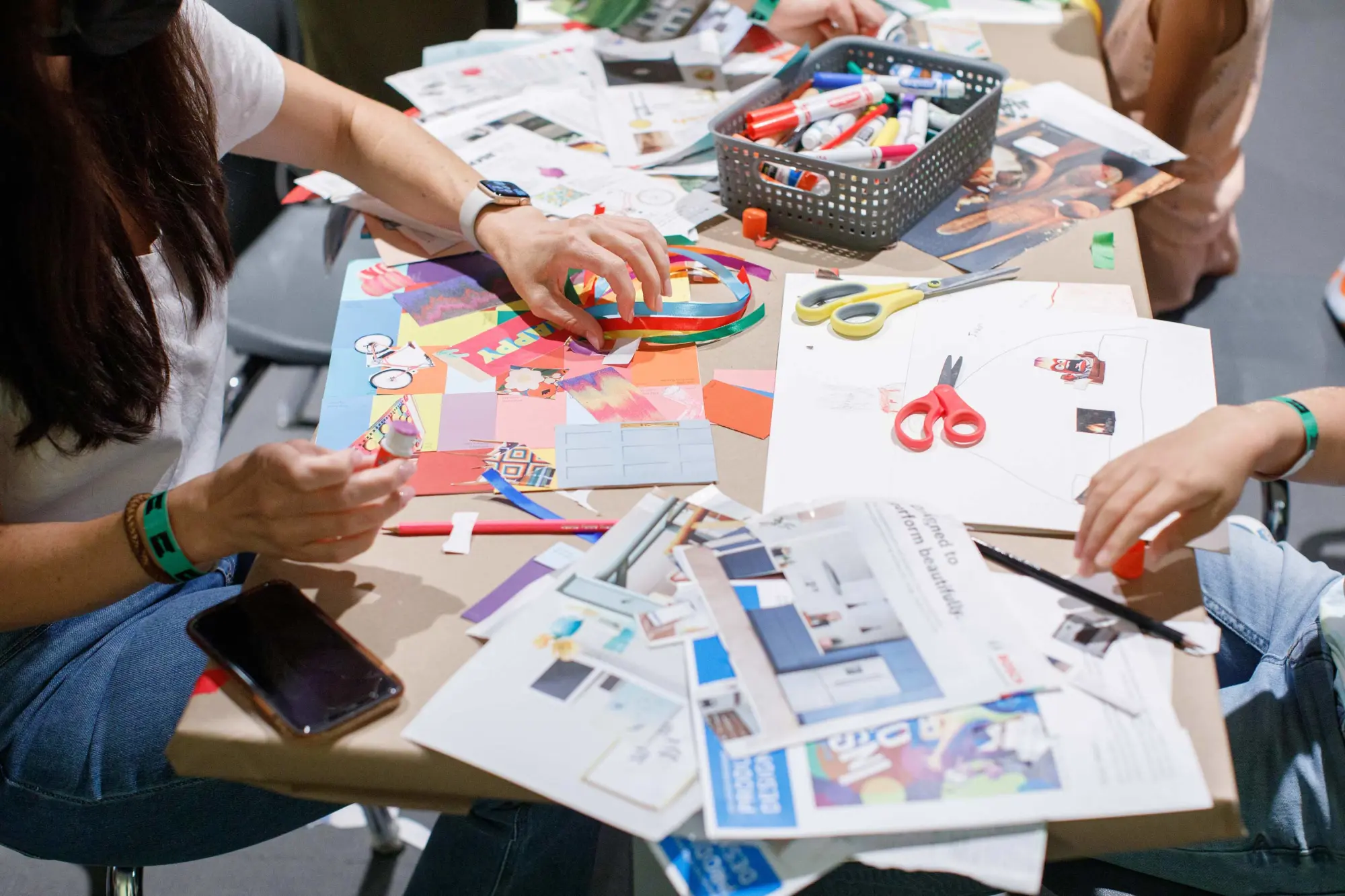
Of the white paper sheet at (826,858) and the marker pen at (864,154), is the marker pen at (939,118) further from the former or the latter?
the white paper sheet at (826,858)

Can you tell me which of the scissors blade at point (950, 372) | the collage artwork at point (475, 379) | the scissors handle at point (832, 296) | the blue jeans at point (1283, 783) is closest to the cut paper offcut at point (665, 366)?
the collage artwork at point (475, 379)

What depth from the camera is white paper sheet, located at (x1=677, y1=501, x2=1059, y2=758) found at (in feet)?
2.12

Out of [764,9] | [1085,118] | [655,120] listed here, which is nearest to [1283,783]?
[1085,118]

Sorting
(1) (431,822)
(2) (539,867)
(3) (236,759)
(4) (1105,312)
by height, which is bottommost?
(1) (431,822)

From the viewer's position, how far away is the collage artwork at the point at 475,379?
88 centimetres

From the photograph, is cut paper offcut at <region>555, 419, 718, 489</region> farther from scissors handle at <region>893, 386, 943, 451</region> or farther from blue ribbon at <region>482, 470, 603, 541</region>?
scissors handle at <region>893, 386, 943, 451</region>

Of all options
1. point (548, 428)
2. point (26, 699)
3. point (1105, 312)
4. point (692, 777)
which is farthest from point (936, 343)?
point (26, 699)

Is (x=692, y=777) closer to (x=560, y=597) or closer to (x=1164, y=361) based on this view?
(x=560, y=597)

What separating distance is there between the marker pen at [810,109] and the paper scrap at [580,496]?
1.71ft

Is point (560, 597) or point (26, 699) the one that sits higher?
point (560, 597)

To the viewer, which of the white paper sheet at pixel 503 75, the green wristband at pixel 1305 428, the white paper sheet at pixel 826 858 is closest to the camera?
the white paper sheet at pixel 826 858

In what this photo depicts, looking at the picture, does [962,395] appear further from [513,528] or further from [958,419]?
[513,528]

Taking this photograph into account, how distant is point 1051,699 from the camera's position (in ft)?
2.14

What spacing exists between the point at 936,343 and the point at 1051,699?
40 centimetres
